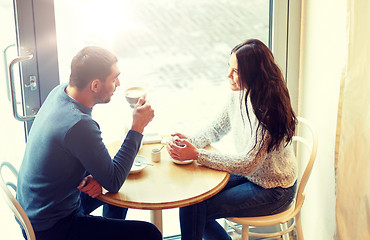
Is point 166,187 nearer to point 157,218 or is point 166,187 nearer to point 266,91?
point 157,218

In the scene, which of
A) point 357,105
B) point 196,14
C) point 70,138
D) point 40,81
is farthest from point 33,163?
point 357,105

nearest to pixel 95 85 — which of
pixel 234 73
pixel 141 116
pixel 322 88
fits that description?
pixel 141 116

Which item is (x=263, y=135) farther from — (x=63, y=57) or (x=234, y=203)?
(x=63, y=57)

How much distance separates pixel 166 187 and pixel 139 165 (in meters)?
0.21

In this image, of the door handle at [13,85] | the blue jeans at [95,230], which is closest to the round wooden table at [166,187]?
the blue jeans at [95,230]

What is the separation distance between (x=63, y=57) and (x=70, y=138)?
71cm

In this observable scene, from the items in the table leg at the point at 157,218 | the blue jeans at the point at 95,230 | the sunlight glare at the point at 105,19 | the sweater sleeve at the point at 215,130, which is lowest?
A: the table leg at the point at 157,218

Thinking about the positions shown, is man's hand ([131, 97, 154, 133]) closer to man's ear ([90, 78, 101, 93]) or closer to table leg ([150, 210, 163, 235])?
man's ear ([90, 78, 101, 93])

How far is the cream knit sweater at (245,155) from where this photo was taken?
169cm

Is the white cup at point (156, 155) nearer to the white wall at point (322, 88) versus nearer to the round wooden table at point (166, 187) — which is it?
the round wooden table at point (166, 187)

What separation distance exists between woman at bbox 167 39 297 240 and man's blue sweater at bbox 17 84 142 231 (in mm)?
362

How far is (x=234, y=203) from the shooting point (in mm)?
1768

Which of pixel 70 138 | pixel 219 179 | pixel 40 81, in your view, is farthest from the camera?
pixel 40 81

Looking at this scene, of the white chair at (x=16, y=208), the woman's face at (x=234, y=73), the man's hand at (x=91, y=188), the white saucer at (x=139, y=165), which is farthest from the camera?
the woman's face at (x=234, y=73)
